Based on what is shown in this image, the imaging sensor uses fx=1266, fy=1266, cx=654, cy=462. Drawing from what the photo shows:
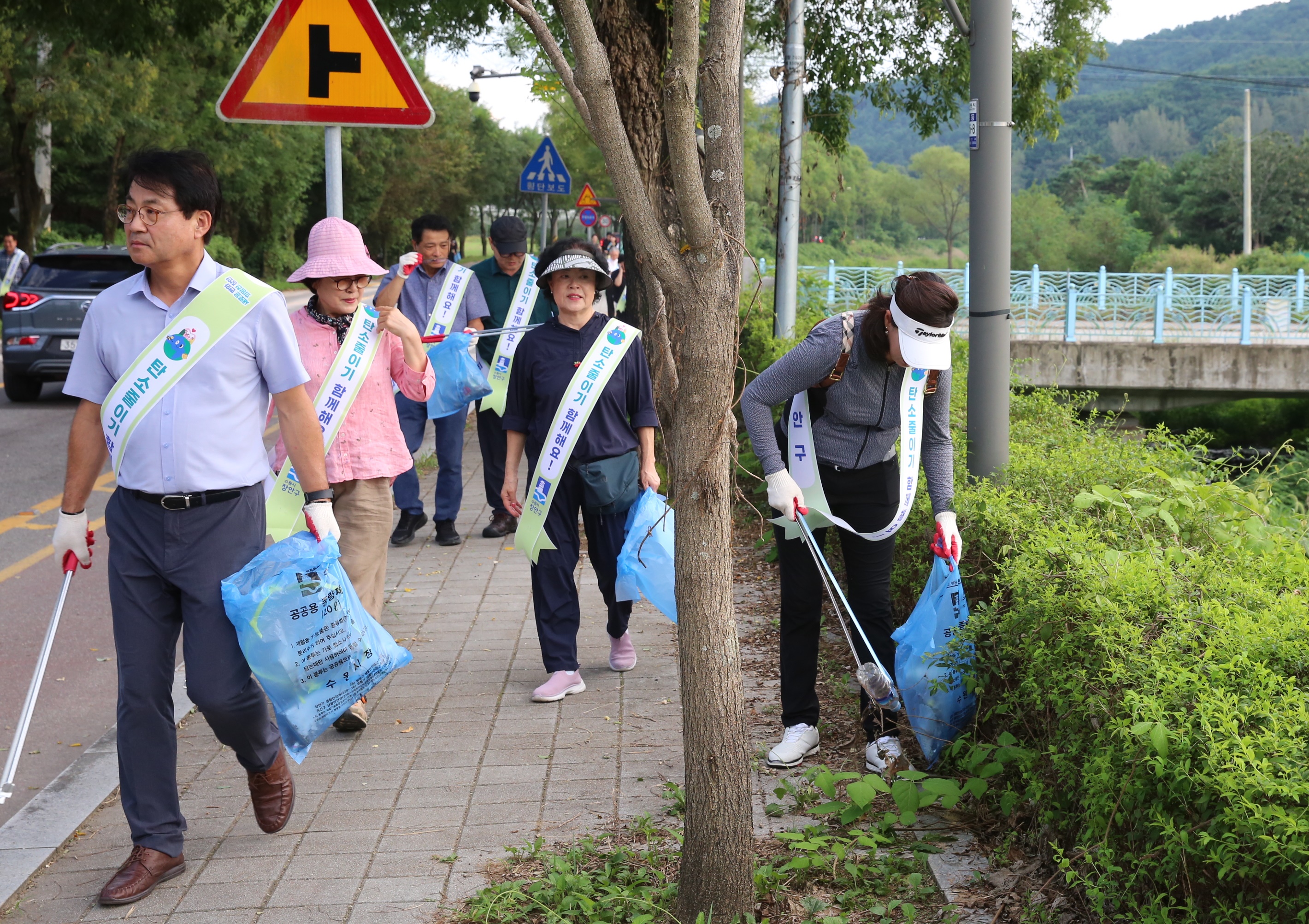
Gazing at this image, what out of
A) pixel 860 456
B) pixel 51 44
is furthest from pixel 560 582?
pixel 51 44

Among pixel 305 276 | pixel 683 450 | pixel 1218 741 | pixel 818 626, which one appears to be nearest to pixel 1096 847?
pixel 1218 741

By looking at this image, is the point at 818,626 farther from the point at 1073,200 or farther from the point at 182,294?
the point at 1073,200

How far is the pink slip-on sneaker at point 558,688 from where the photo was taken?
4961 millimetres

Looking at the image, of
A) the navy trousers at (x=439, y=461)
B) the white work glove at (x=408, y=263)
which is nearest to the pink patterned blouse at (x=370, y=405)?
the white work glove at (x=408, y=263)

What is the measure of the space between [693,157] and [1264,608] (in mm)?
1645

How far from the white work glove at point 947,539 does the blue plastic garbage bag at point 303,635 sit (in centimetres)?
169

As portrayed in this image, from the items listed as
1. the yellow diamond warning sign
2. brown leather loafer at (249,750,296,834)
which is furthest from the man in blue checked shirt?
brown leather loafer at (249,750,296,834)

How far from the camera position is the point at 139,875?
3395 mm

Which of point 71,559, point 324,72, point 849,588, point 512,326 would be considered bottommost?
point 849,588

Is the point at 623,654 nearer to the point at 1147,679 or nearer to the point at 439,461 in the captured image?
the point at 439,461

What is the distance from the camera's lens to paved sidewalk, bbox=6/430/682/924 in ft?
11.2

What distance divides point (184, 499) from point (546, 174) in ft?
53.3

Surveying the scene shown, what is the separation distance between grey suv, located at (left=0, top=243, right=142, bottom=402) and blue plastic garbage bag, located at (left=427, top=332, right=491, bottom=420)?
27.9ft

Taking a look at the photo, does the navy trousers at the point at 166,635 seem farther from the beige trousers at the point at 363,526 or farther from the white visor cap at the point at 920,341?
the white visor cap at the point at 920,341
